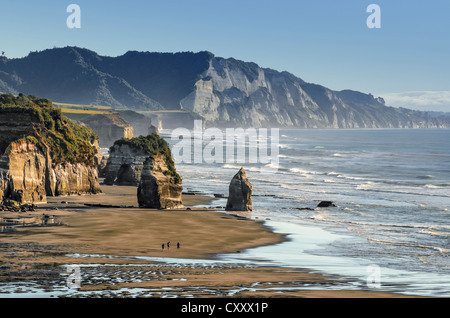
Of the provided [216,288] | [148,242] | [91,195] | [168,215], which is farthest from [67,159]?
[216,288]

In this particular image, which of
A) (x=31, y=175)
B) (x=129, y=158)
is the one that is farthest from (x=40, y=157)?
Result: (x=129, y=158)

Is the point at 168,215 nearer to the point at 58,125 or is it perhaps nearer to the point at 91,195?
the point at 91,195

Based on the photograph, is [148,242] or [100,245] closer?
[100,245]

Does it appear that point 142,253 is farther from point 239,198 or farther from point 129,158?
point 129,158

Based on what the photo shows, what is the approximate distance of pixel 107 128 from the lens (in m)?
176

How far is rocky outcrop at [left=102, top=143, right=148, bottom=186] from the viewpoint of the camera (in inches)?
2805

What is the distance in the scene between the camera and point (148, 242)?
36781mm

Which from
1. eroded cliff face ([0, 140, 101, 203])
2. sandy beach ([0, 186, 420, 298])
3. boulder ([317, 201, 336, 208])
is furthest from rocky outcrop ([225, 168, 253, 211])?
eroded cliff face ([0, 140, 101, 203])

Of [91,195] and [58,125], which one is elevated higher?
[58,125]

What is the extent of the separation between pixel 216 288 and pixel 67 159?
127ft

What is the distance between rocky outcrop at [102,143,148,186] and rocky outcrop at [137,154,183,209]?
18.2 m
